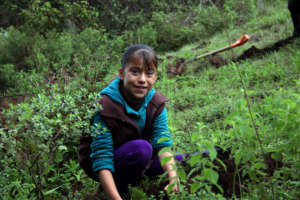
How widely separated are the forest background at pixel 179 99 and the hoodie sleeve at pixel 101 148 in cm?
11

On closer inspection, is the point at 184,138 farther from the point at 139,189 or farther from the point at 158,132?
the point at 139,189

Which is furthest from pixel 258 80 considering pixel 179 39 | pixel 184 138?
pixel 179 39

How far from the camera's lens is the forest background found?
5.03 ft

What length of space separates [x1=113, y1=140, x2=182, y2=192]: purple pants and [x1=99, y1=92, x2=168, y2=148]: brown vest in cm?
8

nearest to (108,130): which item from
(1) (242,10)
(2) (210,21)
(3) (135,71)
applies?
(3) (135,71)

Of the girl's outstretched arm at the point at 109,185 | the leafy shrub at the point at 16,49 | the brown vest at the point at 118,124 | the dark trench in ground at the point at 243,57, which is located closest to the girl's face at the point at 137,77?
the brown vest at the point at 118,124

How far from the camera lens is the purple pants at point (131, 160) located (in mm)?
2092

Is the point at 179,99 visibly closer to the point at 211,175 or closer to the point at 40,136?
the point at 40,136

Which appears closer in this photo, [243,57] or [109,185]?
[109,185]

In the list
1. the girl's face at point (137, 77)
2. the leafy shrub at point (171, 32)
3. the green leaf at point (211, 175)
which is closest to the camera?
the green leaf at point (211, 175)

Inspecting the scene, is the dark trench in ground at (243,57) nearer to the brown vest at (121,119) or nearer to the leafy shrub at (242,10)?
the brown vest at (121,119)

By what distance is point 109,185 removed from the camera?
6.32ft

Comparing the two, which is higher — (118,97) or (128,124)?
(118,97)

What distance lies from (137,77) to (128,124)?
0.36 m
